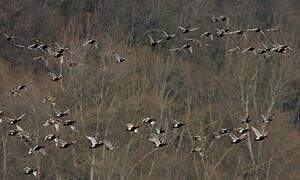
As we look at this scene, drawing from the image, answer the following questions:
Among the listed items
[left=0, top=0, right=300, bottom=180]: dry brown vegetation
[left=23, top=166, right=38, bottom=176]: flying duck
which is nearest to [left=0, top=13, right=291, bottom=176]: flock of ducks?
[left=23, top=166, right=38, bottom=176]: flying duck

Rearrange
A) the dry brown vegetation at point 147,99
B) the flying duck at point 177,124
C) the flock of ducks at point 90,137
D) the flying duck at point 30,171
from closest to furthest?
1. the flock of ducks at point 90,137
2. the flying duck at point 177,124
3. the flying duck at point 30,171
4. the dry brown vegetation at point 147,99

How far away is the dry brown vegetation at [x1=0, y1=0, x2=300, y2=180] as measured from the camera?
111 feet

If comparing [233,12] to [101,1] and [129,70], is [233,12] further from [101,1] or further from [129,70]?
[129,70]

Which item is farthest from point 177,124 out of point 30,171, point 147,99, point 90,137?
point 147,99

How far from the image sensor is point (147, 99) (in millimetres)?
35781

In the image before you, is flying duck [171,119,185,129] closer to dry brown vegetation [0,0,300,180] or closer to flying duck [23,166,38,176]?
dry brown vegetation [0,0,300,180]

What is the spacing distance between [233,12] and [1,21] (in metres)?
15.1

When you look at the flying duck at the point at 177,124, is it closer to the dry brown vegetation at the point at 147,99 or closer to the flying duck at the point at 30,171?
the dry brown vegetation at the point at 147,99

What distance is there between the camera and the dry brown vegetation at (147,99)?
33.7 meters

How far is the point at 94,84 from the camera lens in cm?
3450

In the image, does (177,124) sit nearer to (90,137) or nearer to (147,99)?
(90,137)

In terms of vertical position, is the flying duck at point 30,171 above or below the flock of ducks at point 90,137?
below

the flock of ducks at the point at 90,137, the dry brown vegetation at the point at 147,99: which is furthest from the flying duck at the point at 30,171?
the dry brown vegetation at the point at 147,99

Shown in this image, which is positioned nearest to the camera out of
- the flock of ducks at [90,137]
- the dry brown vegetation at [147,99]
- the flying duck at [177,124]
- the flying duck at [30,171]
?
the flock of ducks at [90,137]
